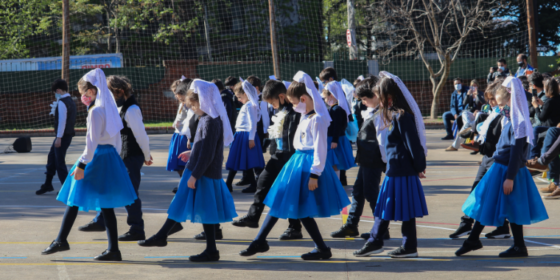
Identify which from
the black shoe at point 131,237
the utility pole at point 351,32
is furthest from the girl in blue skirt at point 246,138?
the utility pole at point 351,32

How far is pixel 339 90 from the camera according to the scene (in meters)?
7.66

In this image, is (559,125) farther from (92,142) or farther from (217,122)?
(92,142)

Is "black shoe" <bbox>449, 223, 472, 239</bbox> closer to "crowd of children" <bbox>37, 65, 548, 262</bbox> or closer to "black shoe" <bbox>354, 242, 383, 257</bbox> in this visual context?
"crowd of children" <bbox>37, 65, 548, 262</bbox>

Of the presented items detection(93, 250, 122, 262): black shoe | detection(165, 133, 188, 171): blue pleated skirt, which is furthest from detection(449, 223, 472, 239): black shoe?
detection(165, 133, 188, 171): blue pleated skirt

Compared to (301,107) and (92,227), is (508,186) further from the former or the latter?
(92,227)

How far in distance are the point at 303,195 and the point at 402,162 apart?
90 centimetres

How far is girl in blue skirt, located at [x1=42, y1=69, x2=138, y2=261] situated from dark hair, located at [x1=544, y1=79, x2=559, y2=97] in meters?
6.01

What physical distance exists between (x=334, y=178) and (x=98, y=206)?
2.08 meters

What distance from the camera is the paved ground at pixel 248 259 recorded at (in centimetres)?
455

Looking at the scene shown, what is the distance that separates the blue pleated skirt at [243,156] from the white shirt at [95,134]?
331 cm

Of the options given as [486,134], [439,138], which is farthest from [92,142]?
[439,138]

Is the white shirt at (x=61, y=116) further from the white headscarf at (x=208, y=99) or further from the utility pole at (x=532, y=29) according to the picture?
the utility pole at (x=532, y=29)

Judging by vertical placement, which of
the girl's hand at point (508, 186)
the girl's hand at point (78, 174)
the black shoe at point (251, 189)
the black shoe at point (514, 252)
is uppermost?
the girl's hand at point (78, 174)

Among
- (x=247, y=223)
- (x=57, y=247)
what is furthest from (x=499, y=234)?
(x=57, y=247)
